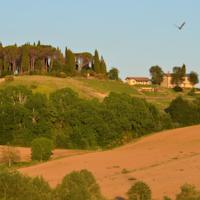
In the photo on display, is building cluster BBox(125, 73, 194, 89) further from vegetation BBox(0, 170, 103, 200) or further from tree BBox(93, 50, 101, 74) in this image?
vegetation BBox(0, 170, 103, 200)

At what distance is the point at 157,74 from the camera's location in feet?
427

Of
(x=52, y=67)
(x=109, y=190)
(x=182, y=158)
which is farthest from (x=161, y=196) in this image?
(x=52, y=67)

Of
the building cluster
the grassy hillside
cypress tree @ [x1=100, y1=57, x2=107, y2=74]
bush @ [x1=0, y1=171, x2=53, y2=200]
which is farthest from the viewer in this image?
the building cluster

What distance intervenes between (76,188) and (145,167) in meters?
20.1

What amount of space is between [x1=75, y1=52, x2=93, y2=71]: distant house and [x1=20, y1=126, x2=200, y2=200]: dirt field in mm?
69145

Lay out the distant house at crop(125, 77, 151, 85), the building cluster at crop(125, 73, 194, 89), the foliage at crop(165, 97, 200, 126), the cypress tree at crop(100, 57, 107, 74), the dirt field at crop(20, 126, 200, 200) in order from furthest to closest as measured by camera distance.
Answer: the distant house at crop(125, 77, 151, 85), the building cluster at crop(125, 73, 194, 89), the cypress tree at crop(100, 57, 107, 74), the foliage at crop(165, 97, 200, 126), the dirt field at crop(20, 126, 200, 200)

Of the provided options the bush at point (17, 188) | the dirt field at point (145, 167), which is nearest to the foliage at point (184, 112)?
the dirt field at point (145, 167)

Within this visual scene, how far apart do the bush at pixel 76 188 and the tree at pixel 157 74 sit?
11429 centimetres

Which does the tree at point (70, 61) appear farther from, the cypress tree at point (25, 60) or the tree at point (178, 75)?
the tree at point (178, 75)

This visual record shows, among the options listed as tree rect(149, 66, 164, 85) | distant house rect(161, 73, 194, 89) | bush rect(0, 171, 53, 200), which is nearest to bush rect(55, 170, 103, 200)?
bush rect(0, 171, 53, 200)

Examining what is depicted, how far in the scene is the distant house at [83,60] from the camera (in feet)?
392

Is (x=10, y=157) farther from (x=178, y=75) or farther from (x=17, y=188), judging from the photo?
(x=178, y=75)

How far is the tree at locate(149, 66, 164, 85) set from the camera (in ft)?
426

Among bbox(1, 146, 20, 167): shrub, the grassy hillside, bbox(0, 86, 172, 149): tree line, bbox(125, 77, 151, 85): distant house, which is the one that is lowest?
bbox(1, 146, 20, 167): shrub
